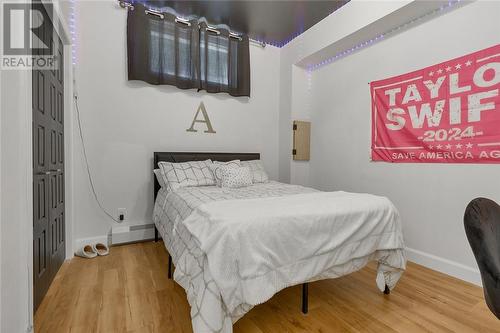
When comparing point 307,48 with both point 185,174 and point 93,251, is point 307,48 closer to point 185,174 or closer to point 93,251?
point 185,174

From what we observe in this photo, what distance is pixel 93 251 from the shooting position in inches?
99.8

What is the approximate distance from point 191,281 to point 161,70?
2.51 meters

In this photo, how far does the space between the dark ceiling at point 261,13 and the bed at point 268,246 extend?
2269mm

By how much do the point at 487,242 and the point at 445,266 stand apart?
1703 millimetres

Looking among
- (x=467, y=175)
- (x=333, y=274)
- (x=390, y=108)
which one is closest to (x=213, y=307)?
(x=333, y=274)

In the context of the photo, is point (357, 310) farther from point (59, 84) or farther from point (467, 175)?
point (59, 84)

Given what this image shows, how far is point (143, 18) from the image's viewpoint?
9.18 feet

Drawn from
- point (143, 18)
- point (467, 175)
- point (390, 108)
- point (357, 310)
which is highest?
point (143, 18)

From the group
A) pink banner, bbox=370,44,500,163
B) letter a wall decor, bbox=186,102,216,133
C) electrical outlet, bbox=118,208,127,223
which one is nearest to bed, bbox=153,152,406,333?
pink banner, bbox=370,44,500,163

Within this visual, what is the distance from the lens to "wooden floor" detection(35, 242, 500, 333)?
4.77ft

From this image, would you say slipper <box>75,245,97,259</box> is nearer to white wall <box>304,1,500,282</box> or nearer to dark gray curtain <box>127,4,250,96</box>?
dark gray curtain <box>127,4,250,96</box>

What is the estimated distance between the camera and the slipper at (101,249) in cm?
253

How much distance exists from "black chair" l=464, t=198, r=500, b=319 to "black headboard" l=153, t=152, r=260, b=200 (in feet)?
8.58

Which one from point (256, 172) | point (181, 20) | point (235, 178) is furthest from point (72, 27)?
point (256, 172)
